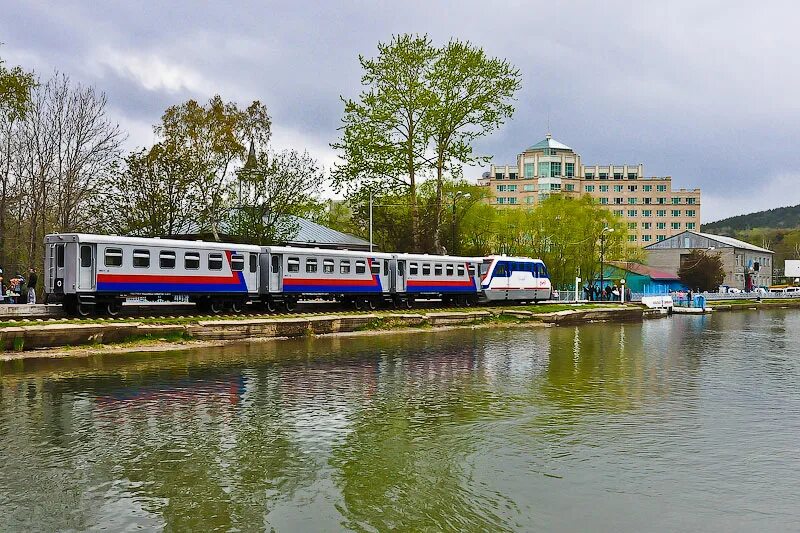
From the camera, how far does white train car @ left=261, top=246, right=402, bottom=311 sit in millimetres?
36219

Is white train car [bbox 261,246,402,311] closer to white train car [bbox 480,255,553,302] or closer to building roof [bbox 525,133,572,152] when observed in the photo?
white train car [bbox 480,255,553,302]

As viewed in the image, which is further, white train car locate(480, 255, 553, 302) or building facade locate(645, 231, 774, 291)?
building facade locate(645, 231, 774, 291)

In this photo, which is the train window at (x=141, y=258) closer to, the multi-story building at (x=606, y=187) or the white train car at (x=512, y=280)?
the white train car at (x=512, y=280)

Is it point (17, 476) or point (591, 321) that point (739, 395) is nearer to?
point (17, 476)

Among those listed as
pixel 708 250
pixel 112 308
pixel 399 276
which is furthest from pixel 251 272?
pixel 708 250

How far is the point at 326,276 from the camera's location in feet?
127

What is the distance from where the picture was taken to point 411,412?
1420 centimetres

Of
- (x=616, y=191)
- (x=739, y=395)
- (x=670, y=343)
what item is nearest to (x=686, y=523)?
(x=739, y=395)

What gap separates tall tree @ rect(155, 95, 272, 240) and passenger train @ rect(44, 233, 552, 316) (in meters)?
12.3

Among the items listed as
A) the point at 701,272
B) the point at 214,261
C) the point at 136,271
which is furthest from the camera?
the point at 701,272

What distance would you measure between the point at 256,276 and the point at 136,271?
251 inches

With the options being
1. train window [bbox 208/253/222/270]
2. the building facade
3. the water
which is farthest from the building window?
the water

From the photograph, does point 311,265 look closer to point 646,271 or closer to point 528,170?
point 646,271

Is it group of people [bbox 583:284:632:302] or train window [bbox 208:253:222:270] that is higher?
train window [bbox 208:253:222:270]
